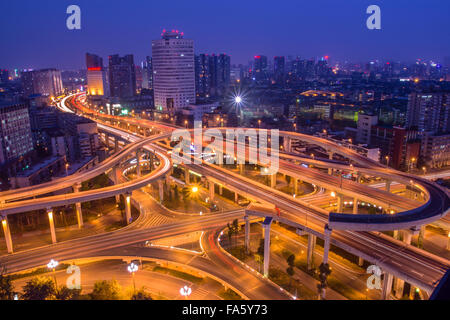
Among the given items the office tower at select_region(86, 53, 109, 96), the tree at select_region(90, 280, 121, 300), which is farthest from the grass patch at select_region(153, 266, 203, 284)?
the office tower at select_region(86, 53, 109, 96)

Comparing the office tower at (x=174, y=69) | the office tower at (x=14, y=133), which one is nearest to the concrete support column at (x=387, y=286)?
the office tower at (x=14, y=133)

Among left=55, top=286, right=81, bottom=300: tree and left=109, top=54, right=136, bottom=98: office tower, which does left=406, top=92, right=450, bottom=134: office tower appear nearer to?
left=55, top=286, right=81, bottom=300: tree

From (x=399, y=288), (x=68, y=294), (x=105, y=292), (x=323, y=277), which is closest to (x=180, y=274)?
(x=105, y=292)

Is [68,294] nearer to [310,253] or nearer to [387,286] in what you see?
[310,253]

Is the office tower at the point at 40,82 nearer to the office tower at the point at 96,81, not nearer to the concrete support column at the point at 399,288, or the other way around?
the office tower at the point at 96,81

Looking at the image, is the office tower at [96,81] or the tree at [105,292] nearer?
the tree at [105,292]

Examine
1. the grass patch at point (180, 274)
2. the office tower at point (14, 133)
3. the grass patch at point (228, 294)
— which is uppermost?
the office tower at point (14, 133)
